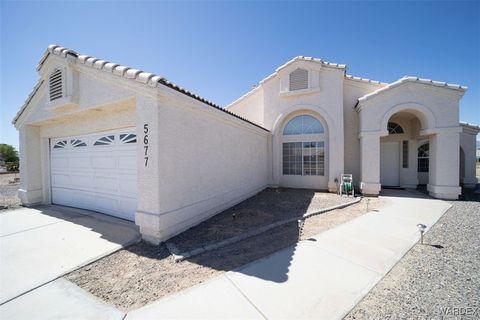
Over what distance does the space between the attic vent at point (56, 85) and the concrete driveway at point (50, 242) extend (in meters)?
4.21

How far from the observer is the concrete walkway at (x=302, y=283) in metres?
2.58

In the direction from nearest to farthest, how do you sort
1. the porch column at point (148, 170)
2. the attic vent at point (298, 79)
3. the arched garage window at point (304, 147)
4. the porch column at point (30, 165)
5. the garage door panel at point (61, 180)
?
the porch column at point (148, 170)
the garage door panel at point (61, 180)
the porch column at point (30, 165)
the attic vent at point (298, 79)
the arched garage window at point (304, 147)

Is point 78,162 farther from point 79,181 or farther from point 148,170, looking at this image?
point 148,170

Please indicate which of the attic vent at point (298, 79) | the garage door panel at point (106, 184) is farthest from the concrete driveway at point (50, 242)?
the attic vent at point (298, 79)

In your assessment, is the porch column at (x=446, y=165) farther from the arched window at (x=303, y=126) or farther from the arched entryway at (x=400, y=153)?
the arched window at (x=303, y=126)

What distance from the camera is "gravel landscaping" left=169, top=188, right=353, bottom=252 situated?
16.2 ft

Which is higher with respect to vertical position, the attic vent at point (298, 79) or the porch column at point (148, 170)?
the attic vent at point (298, 79)

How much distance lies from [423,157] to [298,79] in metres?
9.22

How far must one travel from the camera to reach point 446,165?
8891 mm

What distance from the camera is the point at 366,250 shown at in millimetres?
4246

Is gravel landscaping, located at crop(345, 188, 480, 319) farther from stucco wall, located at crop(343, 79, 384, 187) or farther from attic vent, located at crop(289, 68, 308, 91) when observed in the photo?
attic vent, located at crop(289, 68, 308, 91)

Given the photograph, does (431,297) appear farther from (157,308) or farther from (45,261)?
(45,261)

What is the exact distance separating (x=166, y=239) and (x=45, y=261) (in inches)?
91.7

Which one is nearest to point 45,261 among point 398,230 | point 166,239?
point 166,239
